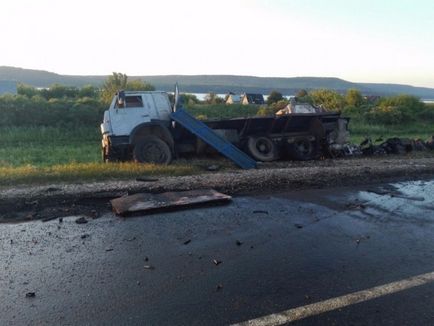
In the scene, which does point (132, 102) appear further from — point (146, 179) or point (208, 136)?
point (146, 179)

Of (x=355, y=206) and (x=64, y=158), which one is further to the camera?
(x=64, y=158)

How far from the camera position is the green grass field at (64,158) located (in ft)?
33.4

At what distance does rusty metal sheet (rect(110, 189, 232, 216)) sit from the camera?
7262 millimetres

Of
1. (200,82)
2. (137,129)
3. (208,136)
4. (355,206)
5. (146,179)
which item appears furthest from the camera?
(200,82)

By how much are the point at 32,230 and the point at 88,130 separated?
27018mm

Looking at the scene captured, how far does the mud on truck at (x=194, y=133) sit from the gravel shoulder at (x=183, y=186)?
6.53ft

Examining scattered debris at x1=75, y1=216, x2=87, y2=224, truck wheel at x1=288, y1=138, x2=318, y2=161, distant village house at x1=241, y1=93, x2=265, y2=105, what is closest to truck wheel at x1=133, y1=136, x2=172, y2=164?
truck wheel at x1=288, y1=138, x2=318, y2=161

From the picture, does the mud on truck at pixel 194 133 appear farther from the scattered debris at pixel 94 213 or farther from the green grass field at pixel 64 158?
the scattered debris at pixel 94 213

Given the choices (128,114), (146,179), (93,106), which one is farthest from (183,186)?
(93,106)

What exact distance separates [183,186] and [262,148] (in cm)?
627

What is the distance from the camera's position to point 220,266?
5047mm

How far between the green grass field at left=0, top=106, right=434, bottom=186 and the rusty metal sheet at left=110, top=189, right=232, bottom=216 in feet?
8.11

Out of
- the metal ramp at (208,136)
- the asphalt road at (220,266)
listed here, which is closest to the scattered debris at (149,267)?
the asphalt road at (220,266)

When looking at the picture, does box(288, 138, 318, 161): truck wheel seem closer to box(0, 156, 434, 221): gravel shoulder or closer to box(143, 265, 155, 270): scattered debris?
box(0, 156, 434, 221): gravel shoulder
